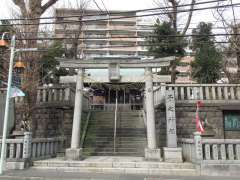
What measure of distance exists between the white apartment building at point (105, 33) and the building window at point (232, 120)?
1004 cm

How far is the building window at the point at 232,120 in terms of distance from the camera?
1405 centimetres

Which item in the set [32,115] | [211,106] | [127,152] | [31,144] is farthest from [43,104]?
[211,106]

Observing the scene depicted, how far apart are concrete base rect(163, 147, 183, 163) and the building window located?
4.32 meters

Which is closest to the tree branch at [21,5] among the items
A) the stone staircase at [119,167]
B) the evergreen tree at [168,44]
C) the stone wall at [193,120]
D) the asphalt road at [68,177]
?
the evergreen tree at [168,44]

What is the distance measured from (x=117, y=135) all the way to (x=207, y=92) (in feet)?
17.8

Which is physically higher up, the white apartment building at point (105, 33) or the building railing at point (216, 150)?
the white apartment building at point (105, 33)

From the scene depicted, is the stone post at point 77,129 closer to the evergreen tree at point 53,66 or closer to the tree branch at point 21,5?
the tree branch at point 21,5

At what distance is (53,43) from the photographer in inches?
864

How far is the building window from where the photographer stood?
14055 millimetres

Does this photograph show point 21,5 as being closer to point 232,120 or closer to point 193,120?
point 193,120

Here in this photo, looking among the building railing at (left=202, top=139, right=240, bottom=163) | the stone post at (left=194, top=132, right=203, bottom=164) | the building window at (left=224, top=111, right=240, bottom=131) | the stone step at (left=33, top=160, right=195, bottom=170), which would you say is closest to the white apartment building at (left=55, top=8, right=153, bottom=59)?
the building window at (left=224, top=111, right=240, bottom=131)

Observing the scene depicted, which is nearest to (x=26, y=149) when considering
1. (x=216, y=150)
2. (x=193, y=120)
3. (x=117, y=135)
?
(x=117, y=135)

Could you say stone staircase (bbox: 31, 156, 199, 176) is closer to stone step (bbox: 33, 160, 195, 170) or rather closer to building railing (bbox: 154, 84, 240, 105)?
stone step (bbox: 33, 160, 195, 170)

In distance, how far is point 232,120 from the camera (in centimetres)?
1418
